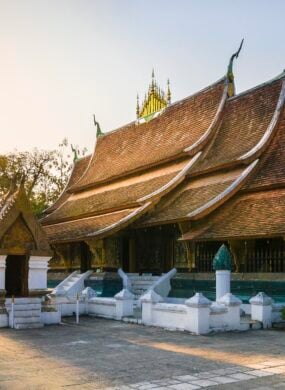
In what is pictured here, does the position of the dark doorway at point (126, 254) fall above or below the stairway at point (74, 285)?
above

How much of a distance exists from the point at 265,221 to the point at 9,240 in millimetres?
6365

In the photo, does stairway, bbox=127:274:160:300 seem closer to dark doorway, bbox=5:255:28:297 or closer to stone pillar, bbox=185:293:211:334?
dark doorway, bbox=5:255:28:297

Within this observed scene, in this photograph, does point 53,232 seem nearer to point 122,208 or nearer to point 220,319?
point 122,208

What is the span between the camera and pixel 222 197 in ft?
53.1

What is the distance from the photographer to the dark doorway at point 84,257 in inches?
834

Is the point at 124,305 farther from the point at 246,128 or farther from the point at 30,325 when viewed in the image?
the point at 246,128

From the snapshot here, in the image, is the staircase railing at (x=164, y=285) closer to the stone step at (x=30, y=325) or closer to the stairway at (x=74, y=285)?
the stairway at (x=74, y=285)

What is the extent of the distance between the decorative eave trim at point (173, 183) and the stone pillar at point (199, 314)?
7.53m

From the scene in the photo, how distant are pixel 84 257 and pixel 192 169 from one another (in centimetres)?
549

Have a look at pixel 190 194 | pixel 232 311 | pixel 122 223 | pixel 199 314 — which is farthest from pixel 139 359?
pixel 190 194

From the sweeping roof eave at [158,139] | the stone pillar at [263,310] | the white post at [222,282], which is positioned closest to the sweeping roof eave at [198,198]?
the sweeping roof eave at [158,139]

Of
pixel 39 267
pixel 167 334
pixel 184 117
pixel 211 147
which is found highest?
pixel 184 117

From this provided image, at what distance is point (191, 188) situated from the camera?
61.6 feet

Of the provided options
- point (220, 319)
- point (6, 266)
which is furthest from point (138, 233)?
point (220, 319)
